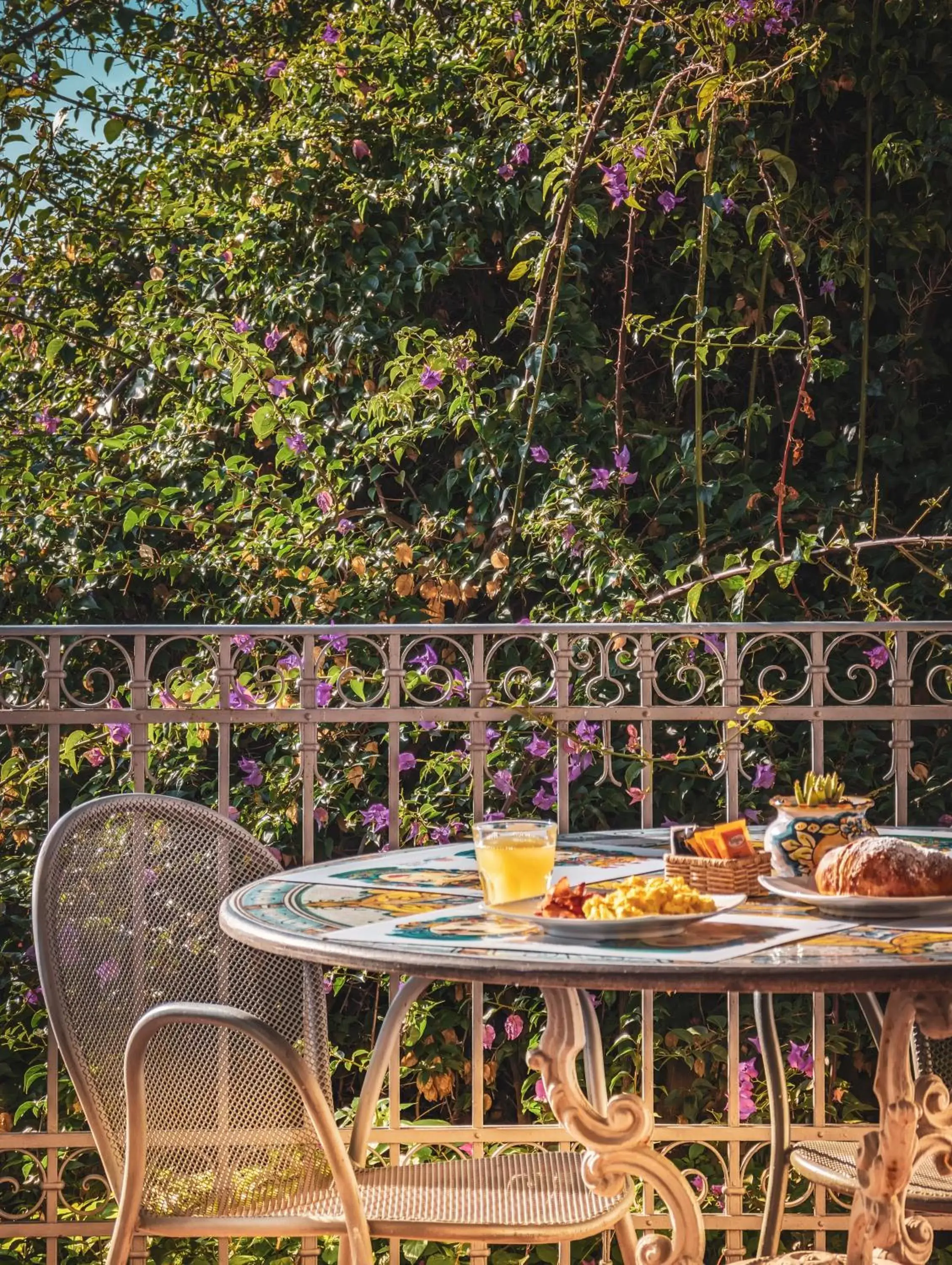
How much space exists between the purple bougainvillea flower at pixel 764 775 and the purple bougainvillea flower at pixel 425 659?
877 mm

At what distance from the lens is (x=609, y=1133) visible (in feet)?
5.50

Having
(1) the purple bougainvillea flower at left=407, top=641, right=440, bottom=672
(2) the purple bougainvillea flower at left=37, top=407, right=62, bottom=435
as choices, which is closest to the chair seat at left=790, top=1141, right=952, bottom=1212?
(1) the purple bougainvillea flower at left=407, top=641, right=440, bottom=672

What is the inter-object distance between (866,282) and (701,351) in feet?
1.74

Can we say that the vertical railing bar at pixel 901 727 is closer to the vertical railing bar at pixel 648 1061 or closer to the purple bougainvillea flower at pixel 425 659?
the vertical railing bar at pixel 648 1061

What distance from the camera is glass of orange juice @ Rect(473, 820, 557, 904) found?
1.68m

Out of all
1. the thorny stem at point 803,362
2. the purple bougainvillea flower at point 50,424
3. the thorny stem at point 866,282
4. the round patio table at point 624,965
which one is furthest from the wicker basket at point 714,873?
the purple bougainvillea flower at point 50,424

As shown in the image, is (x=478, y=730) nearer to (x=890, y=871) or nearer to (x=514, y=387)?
(x=890, y=871)

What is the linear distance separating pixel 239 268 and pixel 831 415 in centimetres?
188

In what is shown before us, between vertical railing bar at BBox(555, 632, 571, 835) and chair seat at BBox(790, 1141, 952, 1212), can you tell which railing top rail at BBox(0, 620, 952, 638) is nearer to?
vertical railing bar at BBox(555, 632, 571, 835)

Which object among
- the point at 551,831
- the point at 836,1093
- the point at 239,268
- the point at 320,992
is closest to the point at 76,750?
the point at 239,268

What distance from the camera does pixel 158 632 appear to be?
267 cm

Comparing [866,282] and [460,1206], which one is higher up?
[866,282]

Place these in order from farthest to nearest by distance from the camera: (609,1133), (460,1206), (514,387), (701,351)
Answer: (514,387) → (701,351) → (460,1206) → (609,1133)

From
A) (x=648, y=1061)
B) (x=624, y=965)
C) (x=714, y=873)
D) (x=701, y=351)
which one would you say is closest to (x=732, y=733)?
(x=648, y=1061)
